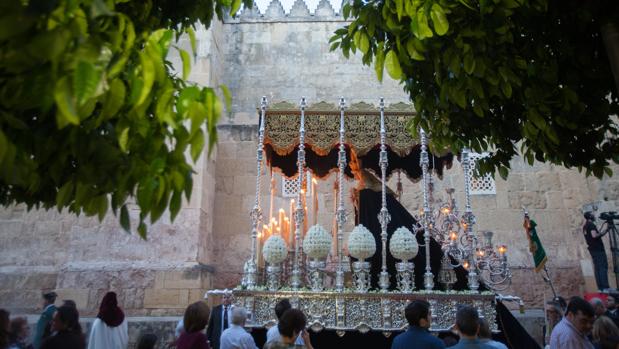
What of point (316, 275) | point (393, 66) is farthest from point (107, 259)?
point (393, 66)

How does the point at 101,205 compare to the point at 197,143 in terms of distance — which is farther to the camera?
the point at 101,205

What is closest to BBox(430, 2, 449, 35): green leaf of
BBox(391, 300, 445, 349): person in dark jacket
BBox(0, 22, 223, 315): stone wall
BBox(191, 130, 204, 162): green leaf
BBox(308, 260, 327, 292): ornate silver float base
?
BBox(191, 130, 204, 162): green leaf

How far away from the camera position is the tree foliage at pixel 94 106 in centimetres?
118

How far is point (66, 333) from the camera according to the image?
321cm

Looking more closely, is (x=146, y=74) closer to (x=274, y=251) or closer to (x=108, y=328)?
(x=108, y=328)

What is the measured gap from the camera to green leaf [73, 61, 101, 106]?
1.18 m

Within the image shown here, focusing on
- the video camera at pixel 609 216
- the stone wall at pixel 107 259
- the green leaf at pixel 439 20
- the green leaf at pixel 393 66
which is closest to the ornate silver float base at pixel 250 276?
the stone wall at pixel 107 259

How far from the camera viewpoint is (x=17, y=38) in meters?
1.21

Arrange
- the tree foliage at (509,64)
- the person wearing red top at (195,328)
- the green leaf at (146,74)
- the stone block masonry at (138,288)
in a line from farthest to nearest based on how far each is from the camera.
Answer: the stone block masonry at (138,288), the person wearing red top at (195,328), the tree foliage at (509,64), the green leaf at (146,74)

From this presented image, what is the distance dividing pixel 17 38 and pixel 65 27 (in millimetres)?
129

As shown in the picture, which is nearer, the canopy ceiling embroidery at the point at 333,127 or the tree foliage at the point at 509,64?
the tree foliage at the point at 509,64

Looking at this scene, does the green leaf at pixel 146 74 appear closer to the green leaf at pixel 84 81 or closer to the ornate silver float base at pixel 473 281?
the green leaf at pixel 84 81

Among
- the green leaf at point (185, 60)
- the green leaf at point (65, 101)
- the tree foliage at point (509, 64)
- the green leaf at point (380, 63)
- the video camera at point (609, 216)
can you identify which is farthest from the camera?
the video camera at point (609, 216)

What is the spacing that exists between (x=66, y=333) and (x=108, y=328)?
1.51 m
